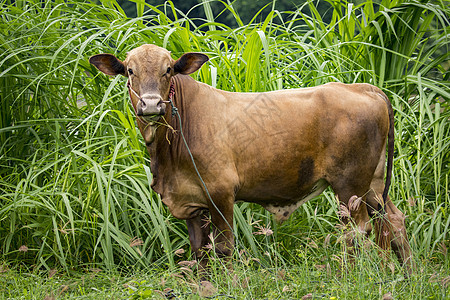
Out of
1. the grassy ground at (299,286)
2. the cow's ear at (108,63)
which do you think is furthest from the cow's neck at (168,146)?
the grassy ground at (299,286)

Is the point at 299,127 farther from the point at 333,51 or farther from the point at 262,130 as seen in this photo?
the point at 333,51

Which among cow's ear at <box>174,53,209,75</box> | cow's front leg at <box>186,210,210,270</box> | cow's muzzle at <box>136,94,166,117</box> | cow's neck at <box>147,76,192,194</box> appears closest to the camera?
cow's muzzle at <box>136,94,166,117</box>

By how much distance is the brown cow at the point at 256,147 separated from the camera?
142 inches

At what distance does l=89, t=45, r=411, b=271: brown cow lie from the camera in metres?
3.62

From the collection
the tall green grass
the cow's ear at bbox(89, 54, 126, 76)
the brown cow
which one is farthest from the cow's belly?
the cow's ear at bbox(89, 54, 126, 76)

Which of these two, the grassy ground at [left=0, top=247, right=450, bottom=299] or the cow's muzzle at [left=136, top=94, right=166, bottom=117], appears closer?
the grassy ground at [left=0, top=247, right=450, bottom=299]

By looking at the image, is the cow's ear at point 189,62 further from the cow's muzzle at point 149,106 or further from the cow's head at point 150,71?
the cow's muzzle at point 149,106

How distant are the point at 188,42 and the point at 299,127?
1484mm

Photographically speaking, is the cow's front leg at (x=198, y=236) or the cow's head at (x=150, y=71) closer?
the cow's head at (x=150, y=71)

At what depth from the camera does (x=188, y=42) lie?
4824 mm

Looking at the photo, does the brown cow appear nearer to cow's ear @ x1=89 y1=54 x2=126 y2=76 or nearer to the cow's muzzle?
cow's ear @ x1=89 y1=54 x2=126 y2=76

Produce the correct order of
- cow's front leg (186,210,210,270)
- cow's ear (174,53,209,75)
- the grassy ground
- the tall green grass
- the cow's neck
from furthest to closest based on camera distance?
the tall green grass, cow's front leg (186,210,210,270), the cow's neck, cow's ear (174,53,209,75), the grassy ground

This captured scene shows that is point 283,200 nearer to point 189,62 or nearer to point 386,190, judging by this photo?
point 386,190

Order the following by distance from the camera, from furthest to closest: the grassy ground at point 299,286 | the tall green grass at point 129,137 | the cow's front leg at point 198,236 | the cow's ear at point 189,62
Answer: the tall green grass at point 129,137 → the cow's front leg at point 198,236 → the cow's ear at point 189,62 → the grassy ground at point 299,286
